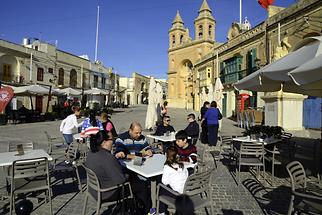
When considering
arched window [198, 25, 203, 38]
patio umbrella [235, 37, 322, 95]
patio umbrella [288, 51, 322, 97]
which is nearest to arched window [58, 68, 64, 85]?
arched window [198, 25, 203, 38]

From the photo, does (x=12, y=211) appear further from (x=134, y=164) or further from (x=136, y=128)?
(x=136, y=128)

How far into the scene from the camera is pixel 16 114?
62.8ft

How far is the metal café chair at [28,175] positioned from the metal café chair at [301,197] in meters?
3.57

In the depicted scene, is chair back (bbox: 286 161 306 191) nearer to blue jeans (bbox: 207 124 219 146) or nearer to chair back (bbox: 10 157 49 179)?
chair back (bbox: 10 157 49 179)

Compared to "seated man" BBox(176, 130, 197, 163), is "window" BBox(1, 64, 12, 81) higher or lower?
higher

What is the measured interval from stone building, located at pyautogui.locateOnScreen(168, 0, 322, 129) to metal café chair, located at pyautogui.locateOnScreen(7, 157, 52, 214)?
7819 millimetres

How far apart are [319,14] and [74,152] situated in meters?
16.2

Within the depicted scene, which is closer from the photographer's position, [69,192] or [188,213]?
[188,213]

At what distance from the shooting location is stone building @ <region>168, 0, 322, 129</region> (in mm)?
12336

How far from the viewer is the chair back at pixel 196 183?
3382 mm

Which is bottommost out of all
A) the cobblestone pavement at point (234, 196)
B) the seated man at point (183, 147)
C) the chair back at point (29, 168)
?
the cobblestone pavement at point (234, 196)

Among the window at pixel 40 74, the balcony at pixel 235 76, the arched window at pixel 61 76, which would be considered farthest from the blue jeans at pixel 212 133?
the arched window at pixel 61 76

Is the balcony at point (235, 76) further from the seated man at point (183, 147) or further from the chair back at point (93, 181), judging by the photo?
the chair back at point (93, 181)

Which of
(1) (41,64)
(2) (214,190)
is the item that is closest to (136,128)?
(2) (214,190)
